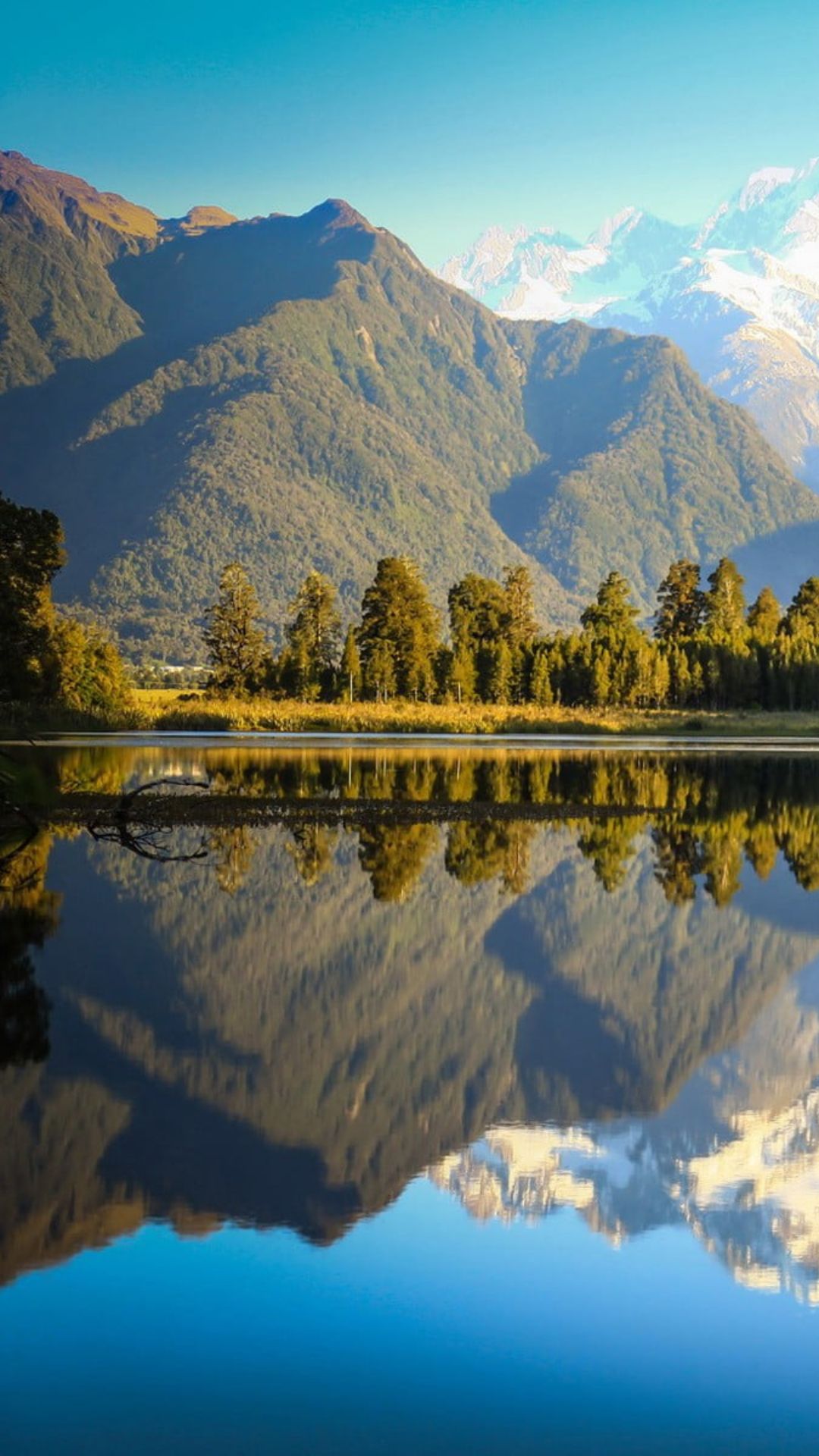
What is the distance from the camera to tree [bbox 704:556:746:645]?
131 m

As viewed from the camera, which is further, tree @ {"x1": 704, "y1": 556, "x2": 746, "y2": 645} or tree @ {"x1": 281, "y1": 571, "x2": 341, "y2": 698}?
tree @ {"x1": 704, "y1": 556, "x2": 746, "y2": 645}

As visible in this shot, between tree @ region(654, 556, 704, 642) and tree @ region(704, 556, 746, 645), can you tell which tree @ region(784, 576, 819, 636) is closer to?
tree @ region(704, 556, 746, 645)

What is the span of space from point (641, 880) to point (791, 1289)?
14679mm

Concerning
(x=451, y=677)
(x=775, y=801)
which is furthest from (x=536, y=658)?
(x=775, y=801)

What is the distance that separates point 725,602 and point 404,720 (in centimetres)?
5087

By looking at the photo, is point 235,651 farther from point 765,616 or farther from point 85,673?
point 765,616

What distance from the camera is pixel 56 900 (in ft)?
62.7

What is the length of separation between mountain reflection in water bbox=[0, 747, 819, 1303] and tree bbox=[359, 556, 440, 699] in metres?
78.8

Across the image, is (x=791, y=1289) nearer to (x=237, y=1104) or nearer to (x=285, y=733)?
(x=237, y=1104)

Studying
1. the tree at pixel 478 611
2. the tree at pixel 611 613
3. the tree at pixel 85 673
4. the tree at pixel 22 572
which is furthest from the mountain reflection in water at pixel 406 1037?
the tree at pixel 611 613

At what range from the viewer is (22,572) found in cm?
5903

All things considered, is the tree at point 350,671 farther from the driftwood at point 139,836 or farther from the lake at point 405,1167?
the lake at point 405,1167

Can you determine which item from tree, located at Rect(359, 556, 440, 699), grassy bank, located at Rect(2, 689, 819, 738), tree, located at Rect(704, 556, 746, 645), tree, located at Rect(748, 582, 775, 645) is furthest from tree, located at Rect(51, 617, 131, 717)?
tree, located at Rect(748, 582, 775, 645)

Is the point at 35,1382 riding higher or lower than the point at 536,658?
lower
